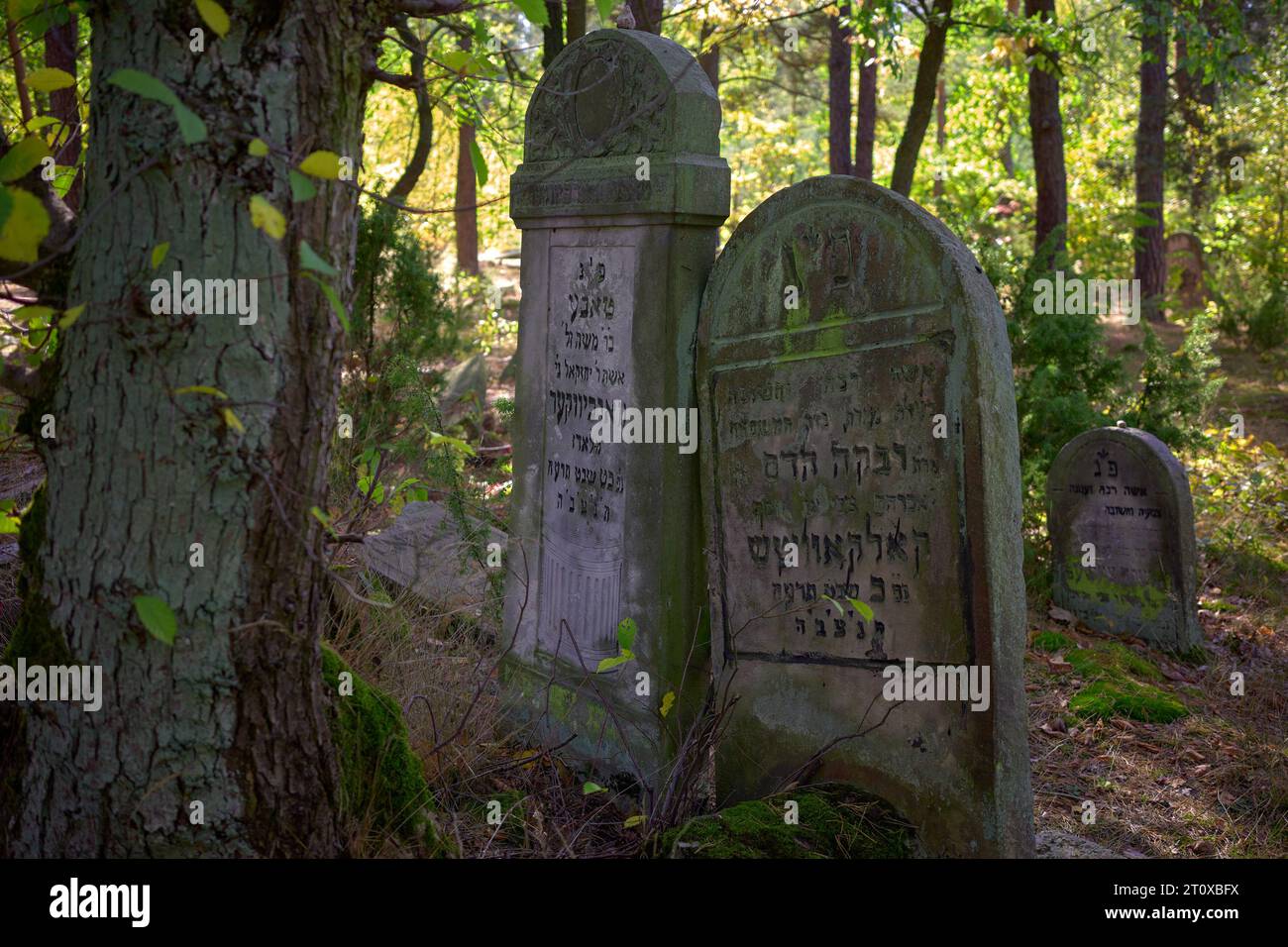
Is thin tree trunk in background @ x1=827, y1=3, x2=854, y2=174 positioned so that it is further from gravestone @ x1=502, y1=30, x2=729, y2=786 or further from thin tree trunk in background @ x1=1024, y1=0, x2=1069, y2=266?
gravestone @ x1=502, y1=30, x2=729, y2=786

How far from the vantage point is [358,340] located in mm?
8117

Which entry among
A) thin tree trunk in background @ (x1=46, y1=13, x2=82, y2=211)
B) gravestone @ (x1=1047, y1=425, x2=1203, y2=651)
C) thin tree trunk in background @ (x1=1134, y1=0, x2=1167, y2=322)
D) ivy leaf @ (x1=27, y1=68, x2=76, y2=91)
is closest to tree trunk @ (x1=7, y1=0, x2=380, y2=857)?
ivy leaf @ (x1=27, y1=68, x2=76, y2=91)

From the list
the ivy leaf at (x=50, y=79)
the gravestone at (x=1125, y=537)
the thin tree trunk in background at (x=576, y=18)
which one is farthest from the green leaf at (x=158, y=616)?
the thin tree trunk in background at (x=576, y=18)

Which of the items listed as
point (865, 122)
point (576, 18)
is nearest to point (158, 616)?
point (576, 18)

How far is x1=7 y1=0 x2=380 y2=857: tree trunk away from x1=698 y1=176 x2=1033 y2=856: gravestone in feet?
5.64

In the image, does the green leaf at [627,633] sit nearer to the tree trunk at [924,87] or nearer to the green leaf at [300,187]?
the green leaf at [300,187]

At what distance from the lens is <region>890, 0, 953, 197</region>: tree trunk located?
8.77 meters

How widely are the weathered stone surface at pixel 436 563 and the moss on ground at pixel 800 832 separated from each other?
7.29 feet

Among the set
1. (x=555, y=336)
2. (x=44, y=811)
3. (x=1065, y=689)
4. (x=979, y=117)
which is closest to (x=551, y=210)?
(x=555, y=336)

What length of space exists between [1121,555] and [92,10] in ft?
19.8

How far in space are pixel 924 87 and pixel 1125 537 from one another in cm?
436

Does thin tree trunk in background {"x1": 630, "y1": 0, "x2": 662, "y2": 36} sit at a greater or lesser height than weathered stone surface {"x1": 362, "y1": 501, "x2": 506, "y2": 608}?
greater

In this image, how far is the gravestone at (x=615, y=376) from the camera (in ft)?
14.0

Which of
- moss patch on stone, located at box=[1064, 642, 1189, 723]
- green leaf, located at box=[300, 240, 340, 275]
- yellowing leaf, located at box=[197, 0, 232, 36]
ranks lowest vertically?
moss patch on stone, located at box=[1064, 642, 1189, 723]
